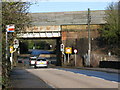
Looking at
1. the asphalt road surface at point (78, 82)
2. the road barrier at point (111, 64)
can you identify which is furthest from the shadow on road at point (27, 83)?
the road barrier at point (111, 64)

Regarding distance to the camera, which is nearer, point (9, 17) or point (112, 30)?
point (9, 17)

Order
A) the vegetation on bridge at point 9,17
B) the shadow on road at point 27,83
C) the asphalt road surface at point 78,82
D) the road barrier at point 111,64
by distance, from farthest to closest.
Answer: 1. the road barrier at point 111,64
2. the asphalt road surface at point 78,82
3. the shadow on road at point 27,83
4. the vegetation on bridge at point 9,17

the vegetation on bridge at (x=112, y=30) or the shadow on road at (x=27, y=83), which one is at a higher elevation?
the vegetation on bridge at (x=112, y=30)

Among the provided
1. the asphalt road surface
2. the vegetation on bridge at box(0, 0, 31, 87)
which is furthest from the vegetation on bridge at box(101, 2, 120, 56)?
the vegetation on bridge at box(0, 0, 31, 87)

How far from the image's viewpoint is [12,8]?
40.2 ft

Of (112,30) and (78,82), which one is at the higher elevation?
(112,30)

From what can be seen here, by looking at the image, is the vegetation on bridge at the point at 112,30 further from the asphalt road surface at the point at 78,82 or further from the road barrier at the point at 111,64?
the asphalt road surface at the point at 78,82

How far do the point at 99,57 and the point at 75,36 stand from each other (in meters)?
10.9

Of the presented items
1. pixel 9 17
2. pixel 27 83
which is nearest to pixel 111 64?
pixel 27 83

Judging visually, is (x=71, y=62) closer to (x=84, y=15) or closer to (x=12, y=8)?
(x=84, y=15)

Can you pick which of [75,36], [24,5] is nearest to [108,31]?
[75,36]

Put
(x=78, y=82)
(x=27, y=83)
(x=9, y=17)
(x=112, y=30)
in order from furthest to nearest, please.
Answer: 1. (x=112, y=30)
2. (x=78, y=82)
3. (x=27, y=83)
4. (x=9, y=17)

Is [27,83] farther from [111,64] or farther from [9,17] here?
[111,64]

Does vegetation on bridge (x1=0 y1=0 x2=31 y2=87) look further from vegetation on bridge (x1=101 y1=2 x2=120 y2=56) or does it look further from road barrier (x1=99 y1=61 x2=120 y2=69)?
vegetation on bridge (x1=101 y1=2 x2=120 y2=56)
